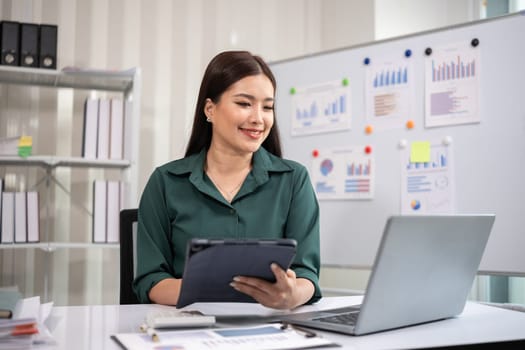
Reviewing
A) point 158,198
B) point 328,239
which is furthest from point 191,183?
point 328,239

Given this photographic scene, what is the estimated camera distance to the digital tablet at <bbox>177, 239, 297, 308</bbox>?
102 cm

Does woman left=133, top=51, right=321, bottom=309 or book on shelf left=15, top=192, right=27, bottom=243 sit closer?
woman left=133, top=51, right=321, bottom=309

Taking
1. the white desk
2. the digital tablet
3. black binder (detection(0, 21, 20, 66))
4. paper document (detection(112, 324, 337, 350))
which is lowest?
the white desk

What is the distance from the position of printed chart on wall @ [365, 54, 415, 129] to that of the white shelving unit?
1.08 m

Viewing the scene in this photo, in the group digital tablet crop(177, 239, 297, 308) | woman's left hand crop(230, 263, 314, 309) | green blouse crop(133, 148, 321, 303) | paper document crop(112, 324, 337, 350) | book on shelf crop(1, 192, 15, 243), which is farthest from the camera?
book on shelf crop(1, 192, 15, 243)

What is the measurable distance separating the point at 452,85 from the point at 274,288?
1.60 meters

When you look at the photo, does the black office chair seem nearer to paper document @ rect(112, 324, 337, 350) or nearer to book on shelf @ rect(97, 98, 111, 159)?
paper document @ rect(112, 324, 337, 350)

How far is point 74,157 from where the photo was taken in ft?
9.61

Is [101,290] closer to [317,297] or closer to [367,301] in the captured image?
[317,297]

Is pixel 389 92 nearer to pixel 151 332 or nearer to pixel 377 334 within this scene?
pixel 377 334

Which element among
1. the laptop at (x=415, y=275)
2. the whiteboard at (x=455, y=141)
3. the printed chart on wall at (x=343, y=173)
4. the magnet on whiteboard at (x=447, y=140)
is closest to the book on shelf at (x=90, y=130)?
the whiteboard at (x=455, y=141)

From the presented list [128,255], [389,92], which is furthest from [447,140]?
[128,255]

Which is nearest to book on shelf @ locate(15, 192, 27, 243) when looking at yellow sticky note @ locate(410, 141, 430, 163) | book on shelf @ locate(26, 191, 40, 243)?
book on shelf @ locate(26, 191, 40, 243)

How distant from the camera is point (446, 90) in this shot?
249 centimetres
